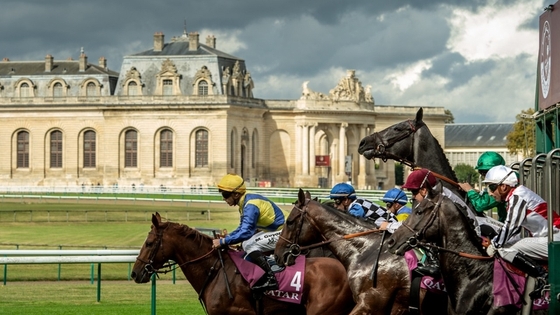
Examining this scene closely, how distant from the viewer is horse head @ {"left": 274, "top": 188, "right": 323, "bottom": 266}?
12.3 meters

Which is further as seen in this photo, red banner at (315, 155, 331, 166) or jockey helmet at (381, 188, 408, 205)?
red banner at (315, 155, 331, 166)

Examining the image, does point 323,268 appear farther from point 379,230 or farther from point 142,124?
point 142,124

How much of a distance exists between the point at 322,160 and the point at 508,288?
79.8 m

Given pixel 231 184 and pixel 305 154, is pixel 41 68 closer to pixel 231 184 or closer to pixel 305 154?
pixel 305 154

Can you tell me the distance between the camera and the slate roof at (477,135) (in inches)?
4761

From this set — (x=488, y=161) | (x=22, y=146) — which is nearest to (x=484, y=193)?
(x=488, y=161)

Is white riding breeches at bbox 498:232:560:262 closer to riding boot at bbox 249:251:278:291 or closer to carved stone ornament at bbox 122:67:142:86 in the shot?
riding boot at bbox 249:251:278:291

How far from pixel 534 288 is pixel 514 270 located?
0.78ft

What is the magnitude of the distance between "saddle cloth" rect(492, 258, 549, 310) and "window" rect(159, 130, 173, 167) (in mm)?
72751

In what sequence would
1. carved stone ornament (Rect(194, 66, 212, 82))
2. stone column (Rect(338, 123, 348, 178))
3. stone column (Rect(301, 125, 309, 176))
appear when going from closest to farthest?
1. carved stone ornament (Rect(194, 66, 212, 82))
2. stone column (Rect(301, 125, 309, 176))
3. stone column (Rect(338, 123, 348, 178))

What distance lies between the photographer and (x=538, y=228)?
10430 millimetres

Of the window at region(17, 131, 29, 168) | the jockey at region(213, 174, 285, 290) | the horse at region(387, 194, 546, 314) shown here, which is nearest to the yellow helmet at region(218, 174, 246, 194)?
the jockey at region(213, 174, 285, 290)

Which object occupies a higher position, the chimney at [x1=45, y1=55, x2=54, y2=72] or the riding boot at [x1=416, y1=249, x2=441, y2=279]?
the chimney at [x1=45, y1=55, x2=54, y2=72]

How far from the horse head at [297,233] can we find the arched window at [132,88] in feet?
235
